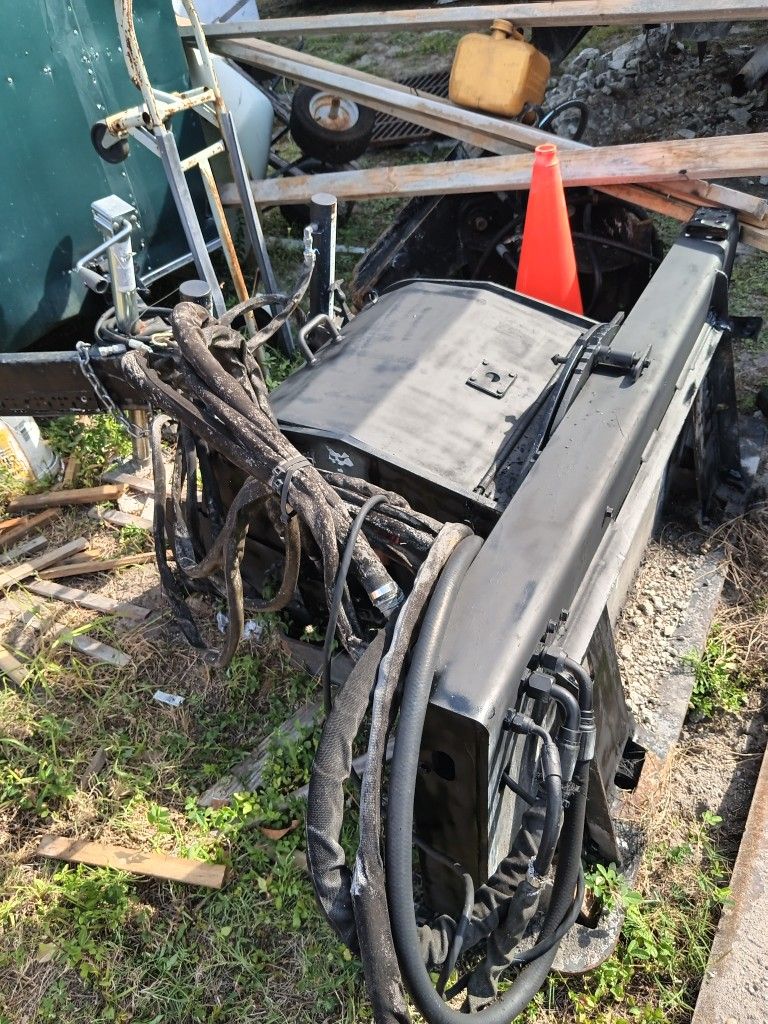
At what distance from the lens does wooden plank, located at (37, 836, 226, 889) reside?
8.06 feet

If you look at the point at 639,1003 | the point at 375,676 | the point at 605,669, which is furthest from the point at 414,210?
the point at 639,1003

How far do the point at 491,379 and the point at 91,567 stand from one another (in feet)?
7.00

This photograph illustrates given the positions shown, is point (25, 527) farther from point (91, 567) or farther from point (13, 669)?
point (13, 669)

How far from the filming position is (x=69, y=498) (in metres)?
3.85

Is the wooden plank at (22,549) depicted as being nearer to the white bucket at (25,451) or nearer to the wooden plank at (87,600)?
the wooden plank at (87,600)

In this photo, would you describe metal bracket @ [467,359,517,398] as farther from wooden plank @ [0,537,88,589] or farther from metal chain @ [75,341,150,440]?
wooden plank @ [0,537,88,589]

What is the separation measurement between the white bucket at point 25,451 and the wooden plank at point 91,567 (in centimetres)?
60

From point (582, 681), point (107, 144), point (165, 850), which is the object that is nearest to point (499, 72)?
point (107, 144)

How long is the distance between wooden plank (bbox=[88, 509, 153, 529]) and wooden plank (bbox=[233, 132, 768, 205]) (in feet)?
6.83

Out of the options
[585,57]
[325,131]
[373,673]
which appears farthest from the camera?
[585,57]

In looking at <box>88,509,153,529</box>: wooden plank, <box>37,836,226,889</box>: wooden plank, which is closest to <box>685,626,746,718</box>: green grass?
<box>37,836,226,889</box>: wooden plank

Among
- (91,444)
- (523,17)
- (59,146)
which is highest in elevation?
(523,17)

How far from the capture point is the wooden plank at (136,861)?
246cm

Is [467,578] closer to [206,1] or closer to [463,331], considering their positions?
[463,331]
